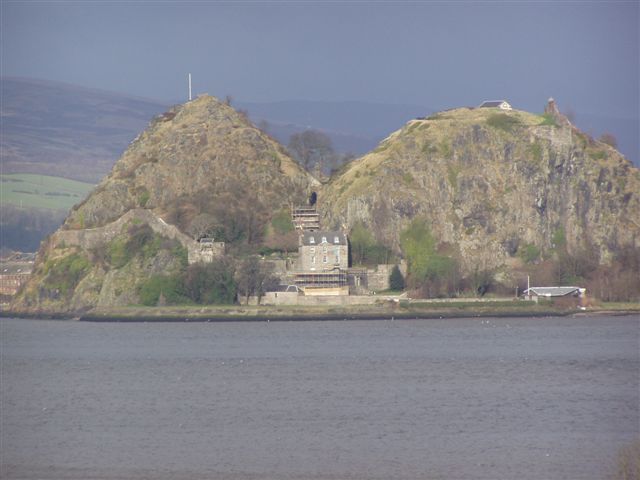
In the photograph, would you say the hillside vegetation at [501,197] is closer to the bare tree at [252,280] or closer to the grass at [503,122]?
the grass at [503,122]

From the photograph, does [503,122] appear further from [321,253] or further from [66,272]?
[66,272]

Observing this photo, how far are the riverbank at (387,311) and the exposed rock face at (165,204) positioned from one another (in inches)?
237

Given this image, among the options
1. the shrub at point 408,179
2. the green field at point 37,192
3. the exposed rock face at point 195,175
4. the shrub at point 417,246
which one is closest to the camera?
the shrub at point 417,246

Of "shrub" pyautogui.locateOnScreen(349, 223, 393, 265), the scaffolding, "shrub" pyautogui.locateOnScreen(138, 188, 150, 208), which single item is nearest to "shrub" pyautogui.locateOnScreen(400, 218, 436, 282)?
"shrub" pyautogui.locateOnScreen(349, 223, 393, 265)

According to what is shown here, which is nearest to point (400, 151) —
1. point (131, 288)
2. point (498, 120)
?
point (498, 120)

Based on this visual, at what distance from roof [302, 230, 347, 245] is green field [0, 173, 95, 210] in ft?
270

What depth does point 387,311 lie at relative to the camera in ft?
268

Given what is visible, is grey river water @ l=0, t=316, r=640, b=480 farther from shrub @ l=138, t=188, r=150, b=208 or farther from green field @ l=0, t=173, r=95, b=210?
green field @ l=0, t=173, r=95, b=210

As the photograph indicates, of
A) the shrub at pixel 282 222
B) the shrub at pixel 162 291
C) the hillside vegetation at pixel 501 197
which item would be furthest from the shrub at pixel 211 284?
the shrub at pixel 282 222

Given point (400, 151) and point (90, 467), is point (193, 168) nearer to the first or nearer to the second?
point (400, 151)

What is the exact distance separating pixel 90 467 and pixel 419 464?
307 inches

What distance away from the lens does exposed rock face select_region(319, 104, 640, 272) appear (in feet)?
303

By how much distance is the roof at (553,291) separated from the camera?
83.4m

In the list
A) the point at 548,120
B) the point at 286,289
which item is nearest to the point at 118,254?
the point at 286,289
